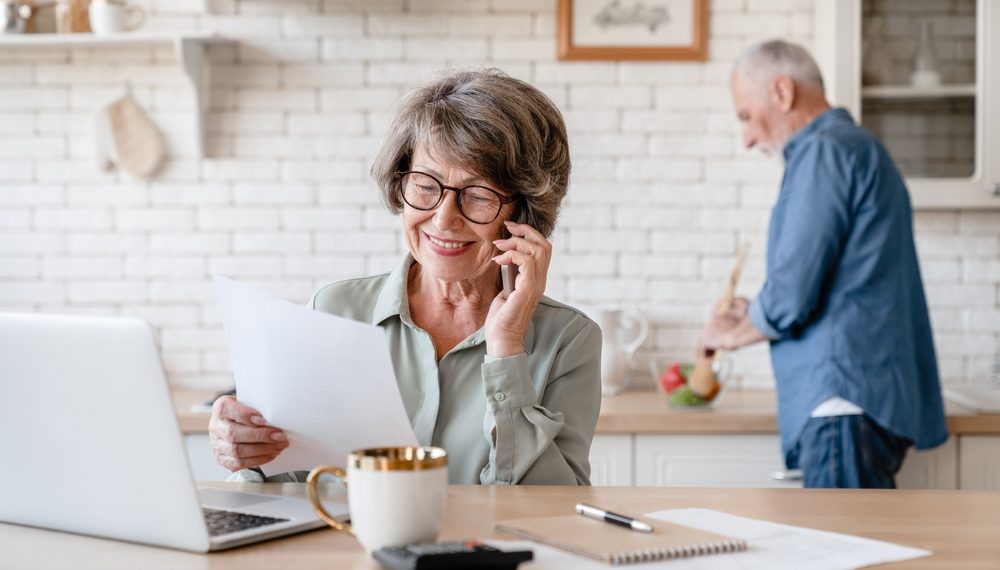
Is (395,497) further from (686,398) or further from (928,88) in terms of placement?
(928,88)

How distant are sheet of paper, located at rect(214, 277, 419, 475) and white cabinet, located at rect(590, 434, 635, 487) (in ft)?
5.20

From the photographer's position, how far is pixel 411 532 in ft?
3.62

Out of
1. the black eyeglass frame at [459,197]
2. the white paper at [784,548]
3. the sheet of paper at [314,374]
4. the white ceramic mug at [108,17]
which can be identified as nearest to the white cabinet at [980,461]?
the black eyeglass frame at [459,197]

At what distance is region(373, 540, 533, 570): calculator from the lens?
1030 millimetres

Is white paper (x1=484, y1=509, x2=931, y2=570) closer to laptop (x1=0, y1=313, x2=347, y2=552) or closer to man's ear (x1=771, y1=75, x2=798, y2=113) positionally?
laptop (x1=0, y1=313, x2=347, y2=552)

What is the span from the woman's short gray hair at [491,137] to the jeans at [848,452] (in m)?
1.15

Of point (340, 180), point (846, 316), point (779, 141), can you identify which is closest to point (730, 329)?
point (846, 316)

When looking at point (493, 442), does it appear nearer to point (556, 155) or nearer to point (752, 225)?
point (556, 155)

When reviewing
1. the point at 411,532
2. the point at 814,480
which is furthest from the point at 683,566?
the point at 814,480

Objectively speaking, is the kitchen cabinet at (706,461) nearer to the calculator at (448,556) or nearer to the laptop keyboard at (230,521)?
the laptop keyboard at (230,521)

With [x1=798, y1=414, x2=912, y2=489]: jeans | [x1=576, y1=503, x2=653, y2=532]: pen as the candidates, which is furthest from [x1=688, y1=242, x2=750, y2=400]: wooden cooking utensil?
[x1=576, y1=503, x2=653, y2=532]: pen

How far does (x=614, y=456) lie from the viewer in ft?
9.84

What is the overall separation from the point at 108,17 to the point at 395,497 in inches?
103

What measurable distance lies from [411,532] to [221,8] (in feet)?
8.88
